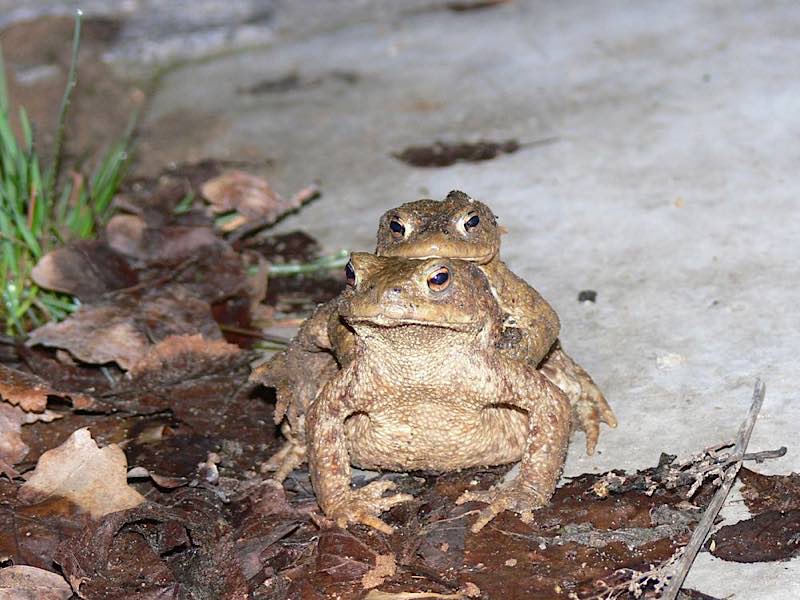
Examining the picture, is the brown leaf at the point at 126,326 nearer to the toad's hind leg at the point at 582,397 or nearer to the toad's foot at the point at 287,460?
the toad's foot at the point at 287,460

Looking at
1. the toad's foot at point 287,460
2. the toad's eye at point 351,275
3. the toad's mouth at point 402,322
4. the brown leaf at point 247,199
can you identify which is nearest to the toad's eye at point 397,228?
the toad's eye at point 351,275

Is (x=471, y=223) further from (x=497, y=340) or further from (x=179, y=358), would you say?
(x=179, y=358)

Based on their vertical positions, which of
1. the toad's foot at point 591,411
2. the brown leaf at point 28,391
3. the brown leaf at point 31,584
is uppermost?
the toad's foot at point 591,411

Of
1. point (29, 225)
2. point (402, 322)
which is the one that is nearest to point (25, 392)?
point (29, 225)

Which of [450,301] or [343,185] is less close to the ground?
[450,301]

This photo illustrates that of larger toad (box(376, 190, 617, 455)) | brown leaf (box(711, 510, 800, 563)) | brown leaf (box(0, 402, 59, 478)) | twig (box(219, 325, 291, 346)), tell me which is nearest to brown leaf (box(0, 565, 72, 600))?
brown leaf (box(0, 402, 59, 478))

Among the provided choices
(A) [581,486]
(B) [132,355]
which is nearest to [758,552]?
(A) [581,486]

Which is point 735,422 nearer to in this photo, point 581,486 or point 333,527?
point 581,486
